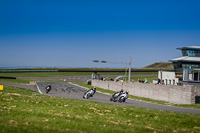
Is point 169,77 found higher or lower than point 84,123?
higher

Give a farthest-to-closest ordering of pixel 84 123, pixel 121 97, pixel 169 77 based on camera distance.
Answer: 1. pixel 169 77
2. pixel 121 97
3. pixel 84 123

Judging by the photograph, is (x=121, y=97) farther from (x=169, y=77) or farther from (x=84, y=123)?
(x=169, y=77)

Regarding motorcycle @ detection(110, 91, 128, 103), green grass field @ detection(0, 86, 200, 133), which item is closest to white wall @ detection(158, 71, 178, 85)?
motorcycle @ detection(110, 91, 128, 103)

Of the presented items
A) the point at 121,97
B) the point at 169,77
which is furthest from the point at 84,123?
the point at 169,77

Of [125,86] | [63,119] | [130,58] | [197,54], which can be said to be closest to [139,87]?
[125,86]

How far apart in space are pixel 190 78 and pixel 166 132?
37.5 m

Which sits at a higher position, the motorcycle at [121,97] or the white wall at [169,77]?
the white wall at [169,77]

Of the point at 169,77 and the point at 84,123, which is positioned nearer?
the point at 84,123

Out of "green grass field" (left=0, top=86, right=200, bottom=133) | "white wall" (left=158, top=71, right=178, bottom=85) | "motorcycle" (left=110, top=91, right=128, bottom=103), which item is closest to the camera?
"green grass field" (left=0, top=86, right=200, bottom=133)

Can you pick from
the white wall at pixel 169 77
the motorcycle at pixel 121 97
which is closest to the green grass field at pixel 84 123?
the motorcycle at pixel 121 97

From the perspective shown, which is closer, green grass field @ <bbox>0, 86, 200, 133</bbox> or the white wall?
green grass field @ <bbox>0, 86, 200, 133</bbox>

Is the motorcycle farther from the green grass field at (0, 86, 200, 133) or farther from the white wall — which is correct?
the white wall

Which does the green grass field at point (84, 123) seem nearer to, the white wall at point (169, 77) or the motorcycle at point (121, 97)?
the motorcycle at point (121, 97)

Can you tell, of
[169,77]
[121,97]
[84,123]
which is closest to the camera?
[84,123]
